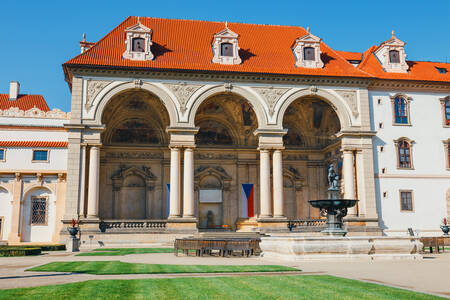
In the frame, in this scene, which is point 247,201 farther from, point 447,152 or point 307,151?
point 447,152

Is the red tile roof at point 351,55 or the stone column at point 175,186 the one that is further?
the red tile roof at point 351,55

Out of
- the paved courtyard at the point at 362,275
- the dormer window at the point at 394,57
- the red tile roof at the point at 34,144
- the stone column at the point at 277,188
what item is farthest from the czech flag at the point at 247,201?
the paved courtyard at the point at 362,275

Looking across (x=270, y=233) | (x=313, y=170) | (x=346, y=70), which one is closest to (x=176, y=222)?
(x=270, y=233)

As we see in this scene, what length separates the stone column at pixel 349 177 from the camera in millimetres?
36562

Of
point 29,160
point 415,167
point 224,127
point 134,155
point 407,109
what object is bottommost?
point 415,167

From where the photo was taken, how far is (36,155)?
36.1 meters

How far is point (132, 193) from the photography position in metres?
41.1

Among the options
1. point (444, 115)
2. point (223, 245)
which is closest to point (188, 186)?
point (223, 245)

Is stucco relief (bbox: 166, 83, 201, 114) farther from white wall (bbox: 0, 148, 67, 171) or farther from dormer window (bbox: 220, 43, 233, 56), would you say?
white wall (bbox: 0, 148, 67, 171)

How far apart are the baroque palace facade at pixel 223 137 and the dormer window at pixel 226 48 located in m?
0.11

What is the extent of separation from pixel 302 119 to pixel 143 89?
16142 millimetres

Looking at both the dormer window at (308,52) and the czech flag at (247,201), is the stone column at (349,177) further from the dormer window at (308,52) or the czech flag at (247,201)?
the czech flag at (247,201)

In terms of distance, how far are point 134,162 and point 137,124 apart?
3.44 metres

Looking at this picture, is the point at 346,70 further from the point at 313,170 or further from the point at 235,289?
the point at 235,289
